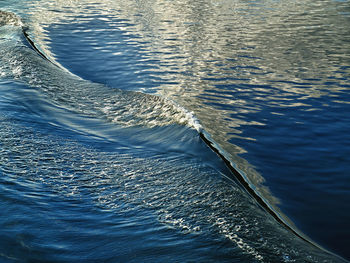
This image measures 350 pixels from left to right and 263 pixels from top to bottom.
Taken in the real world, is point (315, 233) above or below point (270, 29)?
below

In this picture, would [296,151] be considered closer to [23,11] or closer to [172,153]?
[172,153]

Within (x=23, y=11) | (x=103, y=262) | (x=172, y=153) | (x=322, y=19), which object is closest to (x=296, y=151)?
(x=172, y=153)

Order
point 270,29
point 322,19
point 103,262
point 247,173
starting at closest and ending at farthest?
1. point 103,262
2. point 247,173
3. point 270,29
4. point 322,19

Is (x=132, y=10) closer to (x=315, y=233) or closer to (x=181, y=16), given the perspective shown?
(x=181, y=16)

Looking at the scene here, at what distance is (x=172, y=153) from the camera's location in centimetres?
612

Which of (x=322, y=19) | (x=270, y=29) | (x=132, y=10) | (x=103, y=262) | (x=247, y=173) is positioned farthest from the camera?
(x=132, y=10)

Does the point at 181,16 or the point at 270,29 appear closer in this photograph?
the point at 270,29

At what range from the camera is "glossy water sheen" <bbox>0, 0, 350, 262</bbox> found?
13.3 feet

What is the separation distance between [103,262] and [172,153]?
264 cm

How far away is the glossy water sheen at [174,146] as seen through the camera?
4055mm

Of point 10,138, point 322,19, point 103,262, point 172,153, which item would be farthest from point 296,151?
point 322,19

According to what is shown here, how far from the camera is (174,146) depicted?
639cm

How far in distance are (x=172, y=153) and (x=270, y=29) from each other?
1017 cm

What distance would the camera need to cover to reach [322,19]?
54.6ft
